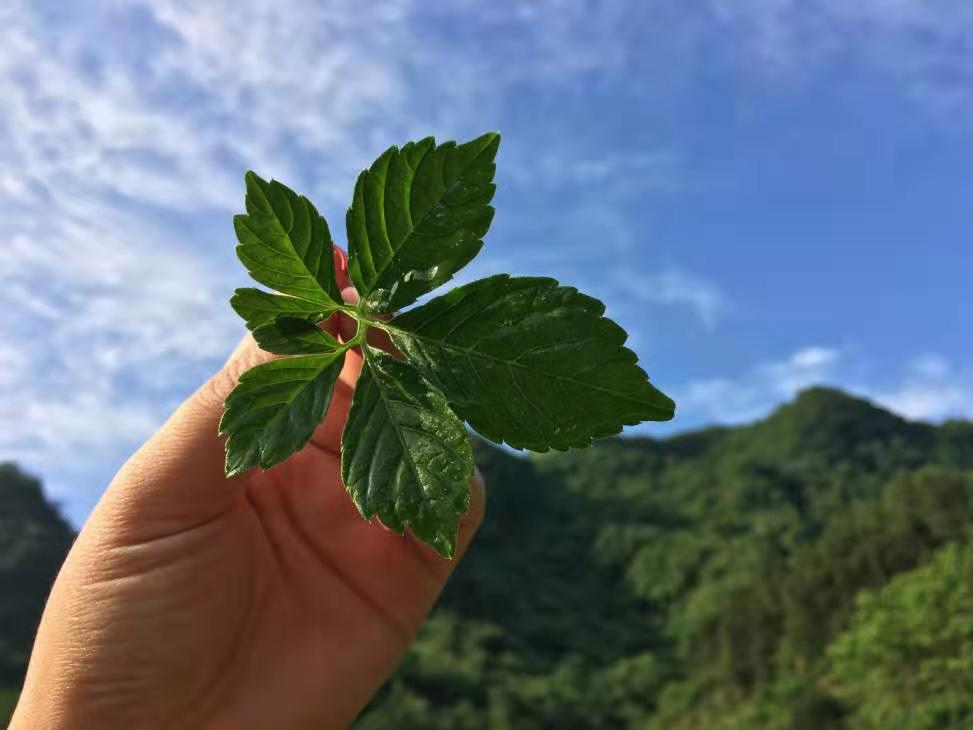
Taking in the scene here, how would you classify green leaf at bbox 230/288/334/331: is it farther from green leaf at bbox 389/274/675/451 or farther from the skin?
the skin

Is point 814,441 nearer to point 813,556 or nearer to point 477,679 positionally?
point 813,556

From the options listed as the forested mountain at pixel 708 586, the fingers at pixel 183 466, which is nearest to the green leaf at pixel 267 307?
the fingers at pixel 183 466

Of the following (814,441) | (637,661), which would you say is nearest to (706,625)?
(637,661)

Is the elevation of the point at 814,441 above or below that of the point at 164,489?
above

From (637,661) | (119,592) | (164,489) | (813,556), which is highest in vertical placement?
(813,556)

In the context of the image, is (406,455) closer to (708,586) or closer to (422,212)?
(422,212)

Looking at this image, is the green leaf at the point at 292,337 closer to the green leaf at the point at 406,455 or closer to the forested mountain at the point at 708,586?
the green leaf at the point at 406,455

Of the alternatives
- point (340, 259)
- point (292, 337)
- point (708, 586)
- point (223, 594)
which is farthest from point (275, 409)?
point (708, 586)
